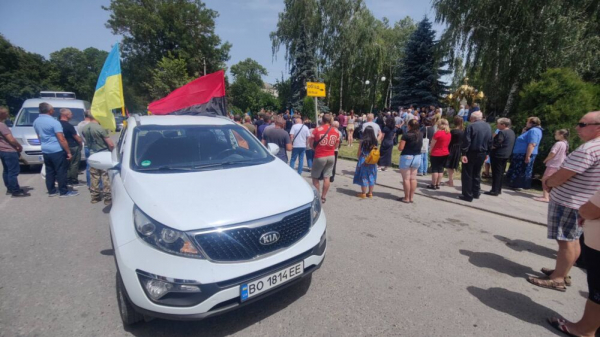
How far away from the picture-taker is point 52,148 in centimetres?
565

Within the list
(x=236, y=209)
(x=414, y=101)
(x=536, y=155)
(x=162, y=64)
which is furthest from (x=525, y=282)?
(x=162, y=64)

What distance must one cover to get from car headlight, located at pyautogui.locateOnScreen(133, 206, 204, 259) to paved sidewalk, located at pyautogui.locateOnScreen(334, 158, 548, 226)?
18.2 ft

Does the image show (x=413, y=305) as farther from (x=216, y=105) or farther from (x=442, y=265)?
(x=216, y=105)

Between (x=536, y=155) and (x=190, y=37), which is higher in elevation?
(x=190, y=37)

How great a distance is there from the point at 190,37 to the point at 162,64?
6.94 m

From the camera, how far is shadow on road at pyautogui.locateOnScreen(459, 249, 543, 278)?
137 inches

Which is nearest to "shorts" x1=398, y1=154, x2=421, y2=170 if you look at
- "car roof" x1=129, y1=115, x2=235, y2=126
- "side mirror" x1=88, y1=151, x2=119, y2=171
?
"car roof" x1=129, y1=115, x2=235, y2=126

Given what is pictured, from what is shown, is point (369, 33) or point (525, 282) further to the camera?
point (369, 33)

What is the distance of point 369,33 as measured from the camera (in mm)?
29516

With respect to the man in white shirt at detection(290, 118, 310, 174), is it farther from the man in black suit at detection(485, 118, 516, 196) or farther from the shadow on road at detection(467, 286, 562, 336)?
the shadow on road at detection(467, 286, 562, 336)

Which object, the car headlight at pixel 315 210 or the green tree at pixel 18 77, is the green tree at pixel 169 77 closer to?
the green tree at pixel 18 77

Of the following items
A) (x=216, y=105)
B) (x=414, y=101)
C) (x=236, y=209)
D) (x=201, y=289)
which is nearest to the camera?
(x=201, y=289)

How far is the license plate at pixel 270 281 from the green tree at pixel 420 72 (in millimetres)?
29452

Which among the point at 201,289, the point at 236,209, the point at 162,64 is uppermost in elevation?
the point at 162,64
